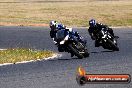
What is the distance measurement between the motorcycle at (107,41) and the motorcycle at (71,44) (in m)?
3.03

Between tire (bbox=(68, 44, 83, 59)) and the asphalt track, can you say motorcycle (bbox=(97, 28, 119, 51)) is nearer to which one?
the asphalt track

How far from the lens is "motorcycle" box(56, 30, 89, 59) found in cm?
1927

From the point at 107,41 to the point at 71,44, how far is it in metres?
3.50

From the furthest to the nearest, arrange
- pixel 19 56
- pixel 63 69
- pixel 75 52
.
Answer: pixel 19 56 < pixel 75 52 < pixel 63 69

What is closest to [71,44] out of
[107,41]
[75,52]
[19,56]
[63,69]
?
[75,52]

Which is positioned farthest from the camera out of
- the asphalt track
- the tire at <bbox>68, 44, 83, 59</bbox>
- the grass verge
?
the tire at <bbox>68, 44, 83, 59</bbox>

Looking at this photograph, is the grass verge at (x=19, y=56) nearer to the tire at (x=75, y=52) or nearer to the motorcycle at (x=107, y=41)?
the tire at (x=75, y=52)

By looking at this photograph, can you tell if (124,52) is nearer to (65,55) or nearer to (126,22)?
(65,55)

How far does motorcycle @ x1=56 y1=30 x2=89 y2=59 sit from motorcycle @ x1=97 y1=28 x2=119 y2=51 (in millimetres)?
3034

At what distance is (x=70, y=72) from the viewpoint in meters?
15.1

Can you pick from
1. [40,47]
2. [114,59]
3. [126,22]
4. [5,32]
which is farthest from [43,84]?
[126,22]

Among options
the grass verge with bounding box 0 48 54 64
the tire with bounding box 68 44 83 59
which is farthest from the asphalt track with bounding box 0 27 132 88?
the grass verge with bounding box 0 48 54 64

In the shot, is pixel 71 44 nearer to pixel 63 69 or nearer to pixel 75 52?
pixel 75 52

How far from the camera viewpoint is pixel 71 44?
1956 cm
